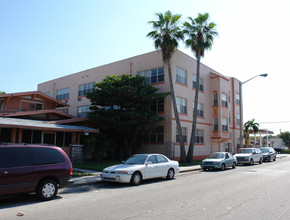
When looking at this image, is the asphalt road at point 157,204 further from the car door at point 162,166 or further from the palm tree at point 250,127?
the palm tree at point 250,127

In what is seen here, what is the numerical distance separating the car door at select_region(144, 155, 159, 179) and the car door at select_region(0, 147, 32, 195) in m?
5.48

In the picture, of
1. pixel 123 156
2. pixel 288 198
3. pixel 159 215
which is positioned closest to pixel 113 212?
pixel 159 215

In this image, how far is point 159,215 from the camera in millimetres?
6223

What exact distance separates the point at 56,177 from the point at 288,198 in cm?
780

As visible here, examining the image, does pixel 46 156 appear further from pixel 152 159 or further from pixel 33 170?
pixel 152 159

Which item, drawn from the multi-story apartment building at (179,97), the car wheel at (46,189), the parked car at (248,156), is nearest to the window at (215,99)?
the multi-story apartment building at (179,97)

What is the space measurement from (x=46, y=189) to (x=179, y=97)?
19.0 metres

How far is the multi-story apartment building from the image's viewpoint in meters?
24.4

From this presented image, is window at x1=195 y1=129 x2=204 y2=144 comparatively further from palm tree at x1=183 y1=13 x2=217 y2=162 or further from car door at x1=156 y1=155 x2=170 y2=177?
car door at x1=156 y1=155 x2=170 y2=177

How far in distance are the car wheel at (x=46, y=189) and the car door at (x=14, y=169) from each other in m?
0.44

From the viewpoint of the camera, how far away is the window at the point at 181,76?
25500 millimetres

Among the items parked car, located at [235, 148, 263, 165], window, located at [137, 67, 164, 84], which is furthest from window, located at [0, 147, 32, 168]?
parked car, located at [235, 148, 263, 165]

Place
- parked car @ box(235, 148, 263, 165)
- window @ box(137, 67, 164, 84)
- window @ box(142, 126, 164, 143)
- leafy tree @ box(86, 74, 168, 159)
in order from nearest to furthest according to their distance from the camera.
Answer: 1. leafy tree @ box(86, 74, 168, 159)
2. parked car @ box(235, 148, 263, 165)
3. window @ box(142, 126, 164, 143)
4. window @ box(137, 67, 164, 84)

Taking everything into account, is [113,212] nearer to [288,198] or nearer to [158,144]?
[288,198]
